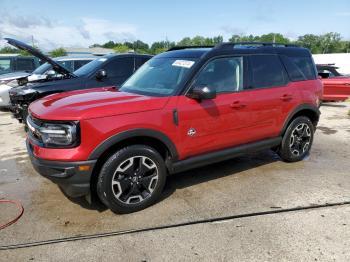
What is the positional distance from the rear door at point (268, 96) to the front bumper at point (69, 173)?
2.30 metres

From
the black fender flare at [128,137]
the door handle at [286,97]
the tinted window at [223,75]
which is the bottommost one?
the black fender flare at [128,137]

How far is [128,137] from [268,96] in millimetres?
2231

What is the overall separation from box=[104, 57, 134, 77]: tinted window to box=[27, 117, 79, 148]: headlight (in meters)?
4.19

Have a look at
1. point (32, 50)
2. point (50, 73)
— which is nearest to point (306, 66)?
point (32, 50)

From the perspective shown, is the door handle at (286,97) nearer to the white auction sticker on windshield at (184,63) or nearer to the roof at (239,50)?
the roof at (239,50)

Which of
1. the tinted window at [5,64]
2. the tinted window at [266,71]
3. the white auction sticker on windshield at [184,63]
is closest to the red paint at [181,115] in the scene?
the tinted window at [266,71]

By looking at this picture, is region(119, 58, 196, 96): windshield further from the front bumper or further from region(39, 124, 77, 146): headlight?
the front bumper

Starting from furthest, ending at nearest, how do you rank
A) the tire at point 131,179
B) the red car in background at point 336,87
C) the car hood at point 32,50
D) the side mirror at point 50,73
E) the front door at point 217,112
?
the red car in background at point 336,87, the side mirror at point 50,73, the car hood at point 32,50, the front door at point 217,112, the tire at point 131,179

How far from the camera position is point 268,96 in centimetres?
471

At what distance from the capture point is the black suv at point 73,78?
6445mm

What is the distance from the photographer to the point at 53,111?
11.5ft

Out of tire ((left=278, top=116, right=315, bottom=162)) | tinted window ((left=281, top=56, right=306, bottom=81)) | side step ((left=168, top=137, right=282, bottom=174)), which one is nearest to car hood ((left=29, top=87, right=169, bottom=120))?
side step ((left=168, top=137, right=282, bottom=174))

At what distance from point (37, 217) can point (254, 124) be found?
2.98 meters

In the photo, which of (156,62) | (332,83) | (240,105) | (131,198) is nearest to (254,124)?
(240,105)
